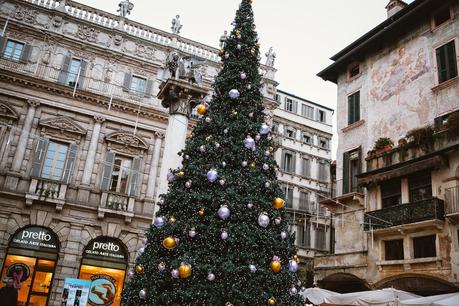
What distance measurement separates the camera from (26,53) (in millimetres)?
19266

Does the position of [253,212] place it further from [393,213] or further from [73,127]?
[73,127]

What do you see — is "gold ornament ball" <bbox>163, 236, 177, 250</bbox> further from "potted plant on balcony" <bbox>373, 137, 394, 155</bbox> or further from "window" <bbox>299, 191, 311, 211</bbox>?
"window" <bbox>299, 191, 311, 211</bbox>

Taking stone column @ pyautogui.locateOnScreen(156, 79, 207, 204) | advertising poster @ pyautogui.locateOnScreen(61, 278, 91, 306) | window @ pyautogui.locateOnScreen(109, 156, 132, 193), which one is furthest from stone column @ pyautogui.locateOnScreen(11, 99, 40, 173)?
stone column @ pyautogui.locateOnScreen(156, 79, 207, 204)

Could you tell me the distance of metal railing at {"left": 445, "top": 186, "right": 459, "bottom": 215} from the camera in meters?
13.7

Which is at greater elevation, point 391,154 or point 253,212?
point 391,154

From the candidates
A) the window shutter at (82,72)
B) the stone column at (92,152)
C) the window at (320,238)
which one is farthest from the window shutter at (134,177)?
the window at (320,238)

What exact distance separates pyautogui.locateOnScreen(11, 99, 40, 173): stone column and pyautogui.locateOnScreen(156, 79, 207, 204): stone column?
965 centimetres

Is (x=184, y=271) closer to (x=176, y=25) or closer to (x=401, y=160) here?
(x=401, y=160)

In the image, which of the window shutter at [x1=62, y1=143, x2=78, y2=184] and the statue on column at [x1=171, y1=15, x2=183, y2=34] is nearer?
the window shutter at [x1=62, y1=143, x2=78, y2=184]

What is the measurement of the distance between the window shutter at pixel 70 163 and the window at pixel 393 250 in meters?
14.6

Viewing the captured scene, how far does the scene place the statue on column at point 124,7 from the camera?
70.8 ft

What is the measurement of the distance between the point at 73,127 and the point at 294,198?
16.1 m

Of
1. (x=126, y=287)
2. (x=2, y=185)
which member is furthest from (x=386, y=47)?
(x=2, y=185)

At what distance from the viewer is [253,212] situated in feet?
21.2
